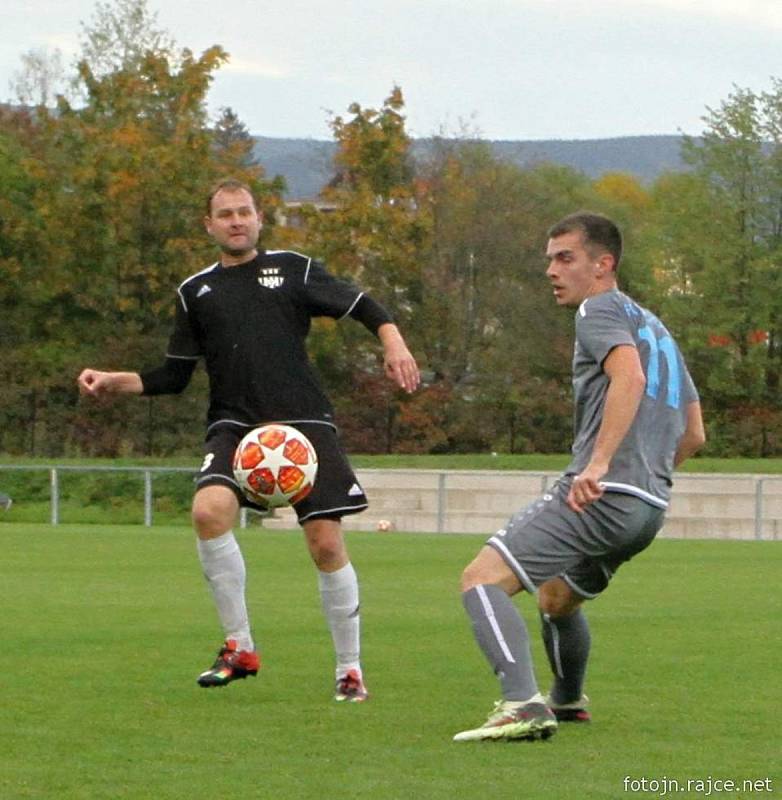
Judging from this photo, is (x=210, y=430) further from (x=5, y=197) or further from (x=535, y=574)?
(x=5, y=197)

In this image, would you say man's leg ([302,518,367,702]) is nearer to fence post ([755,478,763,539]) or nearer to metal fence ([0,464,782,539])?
fence post ([755,478,763,539])

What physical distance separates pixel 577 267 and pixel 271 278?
191 centimetres

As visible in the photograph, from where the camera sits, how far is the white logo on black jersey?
8.79m

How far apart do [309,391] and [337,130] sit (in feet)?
133

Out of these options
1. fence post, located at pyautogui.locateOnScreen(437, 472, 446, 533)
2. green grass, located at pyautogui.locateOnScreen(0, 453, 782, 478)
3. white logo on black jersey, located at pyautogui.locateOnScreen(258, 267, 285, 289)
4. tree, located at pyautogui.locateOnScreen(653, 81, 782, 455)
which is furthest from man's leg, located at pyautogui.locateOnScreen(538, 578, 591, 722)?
tree, located at pyautogui.locateOnScreen(653, 81, 782, 455)

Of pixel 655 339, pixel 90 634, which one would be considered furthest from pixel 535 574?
pixel 90 634

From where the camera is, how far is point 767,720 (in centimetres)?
788

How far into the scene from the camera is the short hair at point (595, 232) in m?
7.33

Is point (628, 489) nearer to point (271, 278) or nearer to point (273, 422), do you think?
point (273, 422)

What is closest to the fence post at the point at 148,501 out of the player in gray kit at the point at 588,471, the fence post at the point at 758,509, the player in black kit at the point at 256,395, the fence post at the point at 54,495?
the fence post at the point at 54,495

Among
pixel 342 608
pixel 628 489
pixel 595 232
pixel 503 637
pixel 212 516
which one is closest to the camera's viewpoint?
pixel 628 489

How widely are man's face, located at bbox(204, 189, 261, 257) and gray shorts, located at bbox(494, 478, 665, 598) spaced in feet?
7.14

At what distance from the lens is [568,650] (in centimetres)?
790

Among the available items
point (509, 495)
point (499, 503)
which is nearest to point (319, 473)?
point (499, 503)
